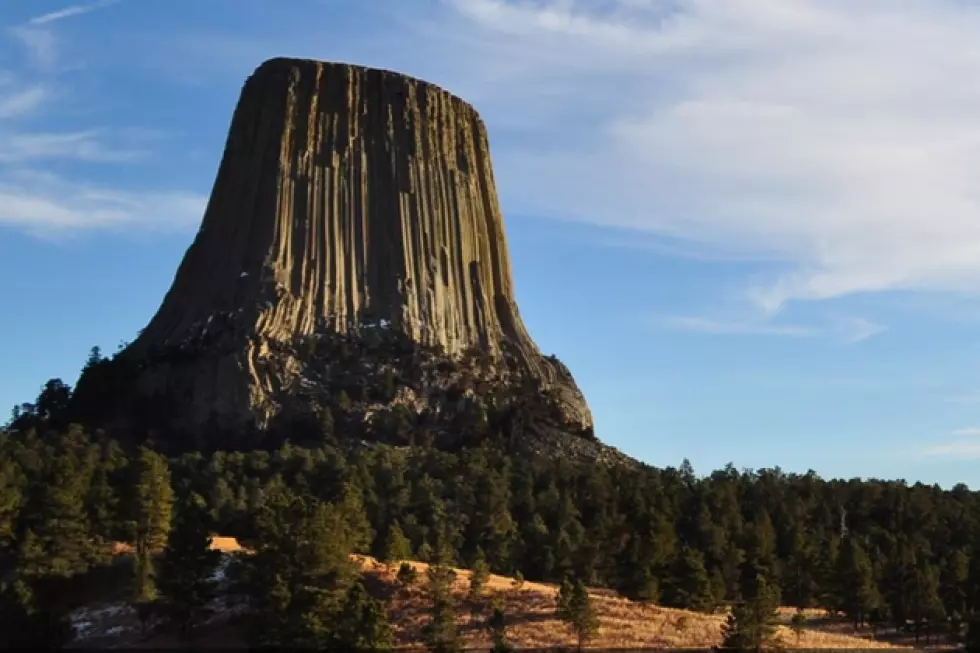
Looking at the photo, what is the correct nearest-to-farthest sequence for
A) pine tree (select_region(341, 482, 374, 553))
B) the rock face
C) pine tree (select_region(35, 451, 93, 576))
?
pine tree (select_region(35, 451, 93, 576)) → pine tree (select_region(341, 482, 374, 553)) → the rock face

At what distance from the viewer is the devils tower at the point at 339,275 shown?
310 feet

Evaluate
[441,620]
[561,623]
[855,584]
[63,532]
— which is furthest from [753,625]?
[63,532]

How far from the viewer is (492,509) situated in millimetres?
69500

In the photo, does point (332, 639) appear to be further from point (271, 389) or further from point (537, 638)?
point (271, 389)

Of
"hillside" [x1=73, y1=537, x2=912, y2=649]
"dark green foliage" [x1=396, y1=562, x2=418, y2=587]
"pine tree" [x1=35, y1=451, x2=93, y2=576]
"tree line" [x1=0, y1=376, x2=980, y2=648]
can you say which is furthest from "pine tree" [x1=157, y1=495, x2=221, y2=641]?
"dark green foliage" [x1=396, y1=562, x2=418, y2=587]

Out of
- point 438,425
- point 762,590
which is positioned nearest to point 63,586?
point 762,590

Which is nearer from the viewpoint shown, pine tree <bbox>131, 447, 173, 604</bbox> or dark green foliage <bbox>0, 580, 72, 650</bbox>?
dark green foliage <bbox>0, 580, 72, 650</bbox>

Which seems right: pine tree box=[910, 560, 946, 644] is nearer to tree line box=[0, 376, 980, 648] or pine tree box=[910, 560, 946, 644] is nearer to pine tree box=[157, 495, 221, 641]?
tree line box=[0, 376, 980, 648]

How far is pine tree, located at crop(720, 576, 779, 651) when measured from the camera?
43250 millimetres

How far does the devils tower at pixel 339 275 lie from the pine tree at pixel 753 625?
166 feet

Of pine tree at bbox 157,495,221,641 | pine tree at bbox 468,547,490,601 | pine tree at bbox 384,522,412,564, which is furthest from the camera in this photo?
pine tree at bbox 384,522,412,564

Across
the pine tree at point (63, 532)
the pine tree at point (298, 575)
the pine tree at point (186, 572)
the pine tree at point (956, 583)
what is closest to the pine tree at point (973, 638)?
the pine tree at point (298, 575)

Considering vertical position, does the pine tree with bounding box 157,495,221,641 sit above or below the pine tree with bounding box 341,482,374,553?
below

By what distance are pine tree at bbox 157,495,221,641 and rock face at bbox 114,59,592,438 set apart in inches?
1706
